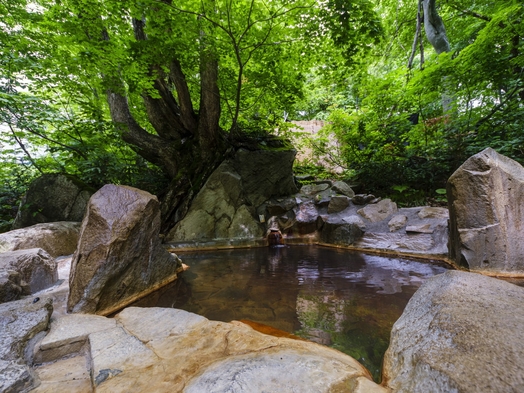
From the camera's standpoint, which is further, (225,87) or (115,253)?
(225,87)

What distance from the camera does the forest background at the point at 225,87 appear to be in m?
4.52

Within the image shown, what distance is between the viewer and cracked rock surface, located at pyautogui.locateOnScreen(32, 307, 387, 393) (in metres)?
1.20

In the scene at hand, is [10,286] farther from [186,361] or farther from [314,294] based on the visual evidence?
[314,294]

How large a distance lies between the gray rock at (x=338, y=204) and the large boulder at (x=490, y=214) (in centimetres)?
319

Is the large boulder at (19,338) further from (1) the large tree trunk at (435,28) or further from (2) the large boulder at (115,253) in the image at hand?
(1) the large tree trunk at (435,28)

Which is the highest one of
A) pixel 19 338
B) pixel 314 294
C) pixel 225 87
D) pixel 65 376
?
pixel 225 87

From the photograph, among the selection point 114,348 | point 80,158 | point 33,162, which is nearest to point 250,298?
point 114,348

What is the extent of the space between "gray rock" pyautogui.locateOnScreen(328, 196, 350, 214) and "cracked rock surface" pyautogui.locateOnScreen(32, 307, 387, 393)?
5.35 metres

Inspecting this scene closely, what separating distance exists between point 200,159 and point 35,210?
4.19 meters

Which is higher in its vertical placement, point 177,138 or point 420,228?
A: point 177,138

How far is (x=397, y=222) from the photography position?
5297mm

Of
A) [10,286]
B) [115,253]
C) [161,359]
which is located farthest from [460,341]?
[10,286]

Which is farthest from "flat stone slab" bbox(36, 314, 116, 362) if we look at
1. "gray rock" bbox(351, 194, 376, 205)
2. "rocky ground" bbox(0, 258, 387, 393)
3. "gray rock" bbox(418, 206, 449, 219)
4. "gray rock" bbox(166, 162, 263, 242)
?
"gray rock" bbox(351, 194, 376, 205)

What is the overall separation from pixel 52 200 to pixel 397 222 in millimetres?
8325
